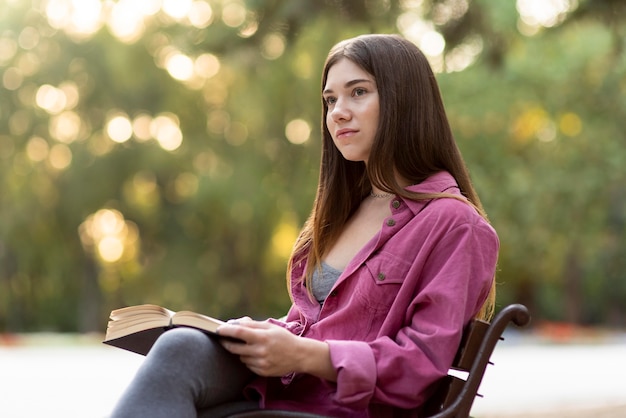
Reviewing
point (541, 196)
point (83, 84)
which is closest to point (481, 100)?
point (541, 196)

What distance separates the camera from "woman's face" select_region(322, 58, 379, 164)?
217 cm

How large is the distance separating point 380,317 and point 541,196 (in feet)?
51.4

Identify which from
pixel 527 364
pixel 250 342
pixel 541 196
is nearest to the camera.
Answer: pixel 250 342

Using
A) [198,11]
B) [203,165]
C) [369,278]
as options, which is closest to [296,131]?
[203,165]

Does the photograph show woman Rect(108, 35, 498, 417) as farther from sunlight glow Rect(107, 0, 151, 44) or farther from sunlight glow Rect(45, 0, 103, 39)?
sunlight glow Rect(45, 0, 103, 39)

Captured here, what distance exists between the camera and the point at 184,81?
20.0 metres

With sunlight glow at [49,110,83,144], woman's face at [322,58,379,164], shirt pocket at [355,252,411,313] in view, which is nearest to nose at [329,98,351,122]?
woman's face at [322,58,379,164]

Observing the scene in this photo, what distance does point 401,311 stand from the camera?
200 cm

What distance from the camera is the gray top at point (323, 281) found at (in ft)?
7.32

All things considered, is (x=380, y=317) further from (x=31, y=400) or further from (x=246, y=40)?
(x=31, y=400)

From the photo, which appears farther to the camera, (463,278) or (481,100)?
(481,100)

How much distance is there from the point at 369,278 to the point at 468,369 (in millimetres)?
286

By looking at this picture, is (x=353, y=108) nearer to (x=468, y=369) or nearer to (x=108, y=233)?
(x=468, y=369)

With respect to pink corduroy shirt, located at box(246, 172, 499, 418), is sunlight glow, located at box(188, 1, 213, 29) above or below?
above
